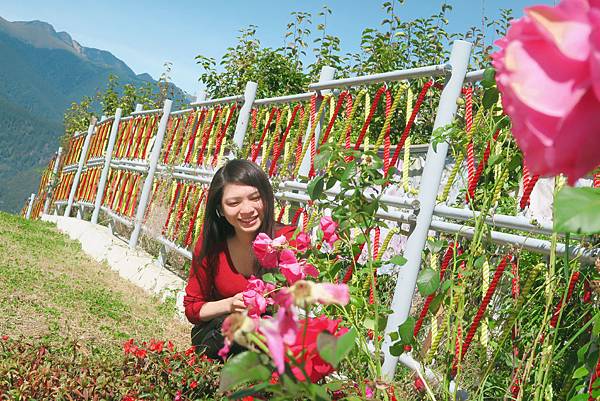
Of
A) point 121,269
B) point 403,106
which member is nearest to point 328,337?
point 403,106

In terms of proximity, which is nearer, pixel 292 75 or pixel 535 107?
pixel 535 107

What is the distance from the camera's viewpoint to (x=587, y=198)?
501 millimetres

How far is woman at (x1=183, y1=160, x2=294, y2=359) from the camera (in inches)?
111

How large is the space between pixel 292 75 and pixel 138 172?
2.12m

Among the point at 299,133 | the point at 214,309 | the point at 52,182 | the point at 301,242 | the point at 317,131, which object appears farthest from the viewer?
the point at 52,182

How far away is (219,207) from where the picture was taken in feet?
9.68

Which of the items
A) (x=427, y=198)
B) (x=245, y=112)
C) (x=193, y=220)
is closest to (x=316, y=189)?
(x=427, y=198)

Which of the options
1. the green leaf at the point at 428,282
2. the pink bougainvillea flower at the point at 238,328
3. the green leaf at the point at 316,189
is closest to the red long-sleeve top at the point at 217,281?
the green leaf at the point at 316,189

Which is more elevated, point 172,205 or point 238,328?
point 172,205

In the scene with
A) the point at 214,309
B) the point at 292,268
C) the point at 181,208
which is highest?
the point at 181,208

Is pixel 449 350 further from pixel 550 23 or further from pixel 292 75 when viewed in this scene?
pixel 292 75

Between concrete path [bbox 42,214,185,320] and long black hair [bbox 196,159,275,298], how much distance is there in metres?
1.73

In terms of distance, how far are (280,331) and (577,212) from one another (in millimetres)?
261

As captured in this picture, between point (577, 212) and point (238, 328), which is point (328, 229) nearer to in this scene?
point (238, 328)
